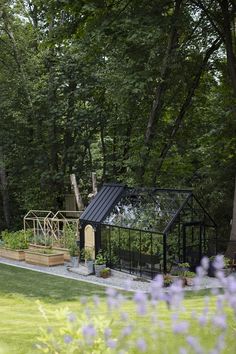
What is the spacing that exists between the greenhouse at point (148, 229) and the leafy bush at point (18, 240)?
3.02 metres

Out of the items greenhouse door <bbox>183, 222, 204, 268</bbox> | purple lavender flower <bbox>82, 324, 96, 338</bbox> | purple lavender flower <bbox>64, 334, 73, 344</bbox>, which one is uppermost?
purple lavender flower <bbox>82, 324, 96, 338</bbox>

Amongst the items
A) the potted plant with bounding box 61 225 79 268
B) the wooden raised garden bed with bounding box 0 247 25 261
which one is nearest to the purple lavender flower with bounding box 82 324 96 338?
the potted plant with bounding box 61 225 79 268

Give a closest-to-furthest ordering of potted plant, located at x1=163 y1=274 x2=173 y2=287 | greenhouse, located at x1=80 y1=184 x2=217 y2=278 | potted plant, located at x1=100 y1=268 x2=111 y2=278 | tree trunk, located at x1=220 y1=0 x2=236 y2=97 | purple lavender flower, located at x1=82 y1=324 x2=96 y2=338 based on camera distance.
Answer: purple lavender flower, located at x1=82 y1=324 x2=96 y2=338
potted plant, located at x1=163 y1=274 x2=173 y2=287
greenhouse, located at x1=80 y1=184 x2=217 y2=278
potted plant, located at x1=100 y1=268 x2=111 y2=278
tree trunk, located at x1=220 y1=0 x2=236 y2=97

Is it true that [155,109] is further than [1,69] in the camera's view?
No

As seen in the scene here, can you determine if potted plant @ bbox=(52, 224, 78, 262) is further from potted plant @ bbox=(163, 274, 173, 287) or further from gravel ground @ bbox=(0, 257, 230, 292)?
potted plant @ bbox=(163, 274, 173, 287)

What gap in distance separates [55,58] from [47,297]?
12415mm

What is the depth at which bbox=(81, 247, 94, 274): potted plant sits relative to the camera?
14.2 m

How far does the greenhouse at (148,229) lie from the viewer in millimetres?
13320

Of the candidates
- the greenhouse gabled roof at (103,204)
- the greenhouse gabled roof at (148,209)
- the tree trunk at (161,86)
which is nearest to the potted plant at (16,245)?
the greenhouse gabled roof at (103,204)

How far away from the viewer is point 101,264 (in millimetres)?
14070

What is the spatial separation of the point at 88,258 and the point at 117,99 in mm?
5113

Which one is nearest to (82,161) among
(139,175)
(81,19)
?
(139,175)

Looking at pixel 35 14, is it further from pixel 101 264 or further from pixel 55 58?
pixel 101 264

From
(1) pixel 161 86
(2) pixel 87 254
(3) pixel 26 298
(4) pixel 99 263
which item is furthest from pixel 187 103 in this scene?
(3) pixel 26 298
